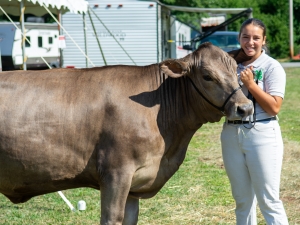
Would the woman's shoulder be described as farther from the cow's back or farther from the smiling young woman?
the cow's back

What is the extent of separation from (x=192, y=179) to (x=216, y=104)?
3820 mm

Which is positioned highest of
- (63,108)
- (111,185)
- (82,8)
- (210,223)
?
(82,8)

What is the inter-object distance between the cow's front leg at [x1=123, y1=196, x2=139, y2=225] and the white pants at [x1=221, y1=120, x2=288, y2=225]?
2.81 feet

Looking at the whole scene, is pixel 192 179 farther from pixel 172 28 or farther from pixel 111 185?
pixel 172 28

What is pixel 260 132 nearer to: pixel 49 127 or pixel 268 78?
pixel 268 78

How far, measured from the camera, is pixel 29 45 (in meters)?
24.5

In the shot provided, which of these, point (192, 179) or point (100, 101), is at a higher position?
point (100, 101)

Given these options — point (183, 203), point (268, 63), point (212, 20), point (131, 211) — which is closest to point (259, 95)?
point (268, 63)

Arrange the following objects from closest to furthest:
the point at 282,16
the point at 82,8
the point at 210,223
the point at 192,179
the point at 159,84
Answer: the point at 159,84 < the point at 210,223 < the point at 192,179 < the point at 82,8 < the point at 282,16

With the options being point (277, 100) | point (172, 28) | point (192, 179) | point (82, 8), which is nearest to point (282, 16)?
point (172, 28)

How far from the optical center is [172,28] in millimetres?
28250

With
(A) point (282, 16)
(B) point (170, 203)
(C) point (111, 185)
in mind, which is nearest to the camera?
(C) point (111, 185)

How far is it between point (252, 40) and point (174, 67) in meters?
0.71

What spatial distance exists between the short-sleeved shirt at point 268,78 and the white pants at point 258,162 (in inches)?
5.7
